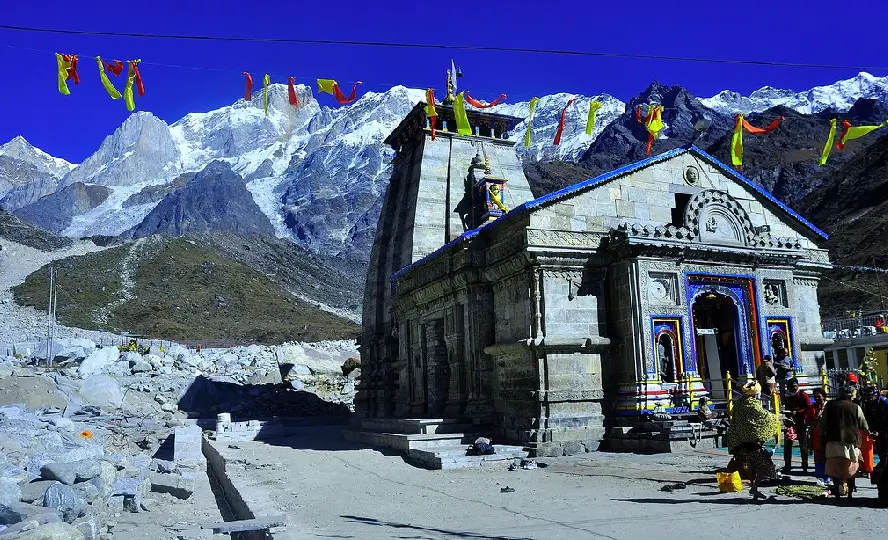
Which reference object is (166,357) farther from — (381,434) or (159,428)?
(381,434)

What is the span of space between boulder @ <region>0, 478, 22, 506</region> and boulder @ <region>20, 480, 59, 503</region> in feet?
0.49

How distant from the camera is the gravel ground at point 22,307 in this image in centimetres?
5619

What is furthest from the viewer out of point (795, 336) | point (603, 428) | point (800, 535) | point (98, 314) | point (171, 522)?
point (98, 314)

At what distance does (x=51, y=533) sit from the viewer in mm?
8094

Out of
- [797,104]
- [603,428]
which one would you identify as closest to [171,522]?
[603,428]

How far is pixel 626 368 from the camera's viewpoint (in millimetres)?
15891

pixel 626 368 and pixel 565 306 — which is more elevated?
pixel 565 306

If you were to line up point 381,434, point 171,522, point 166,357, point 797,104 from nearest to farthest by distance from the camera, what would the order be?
point 171,522 → point 381,434 → point 166,357 → point 797,104

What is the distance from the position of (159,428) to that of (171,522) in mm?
14488

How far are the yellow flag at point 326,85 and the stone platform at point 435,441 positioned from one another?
860 centimetres

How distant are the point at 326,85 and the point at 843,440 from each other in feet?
42.1

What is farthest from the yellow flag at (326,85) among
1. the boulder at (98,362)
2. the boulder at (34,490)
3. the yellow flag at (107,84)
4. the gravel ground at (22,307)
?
the gravel ground at (22,307)

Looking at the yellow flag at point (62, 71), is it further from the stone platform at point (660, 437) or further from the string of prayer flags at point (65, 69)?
the stone platform at point (660, 437)

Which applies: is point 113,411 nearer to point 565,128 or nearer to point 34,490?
point 34,490
